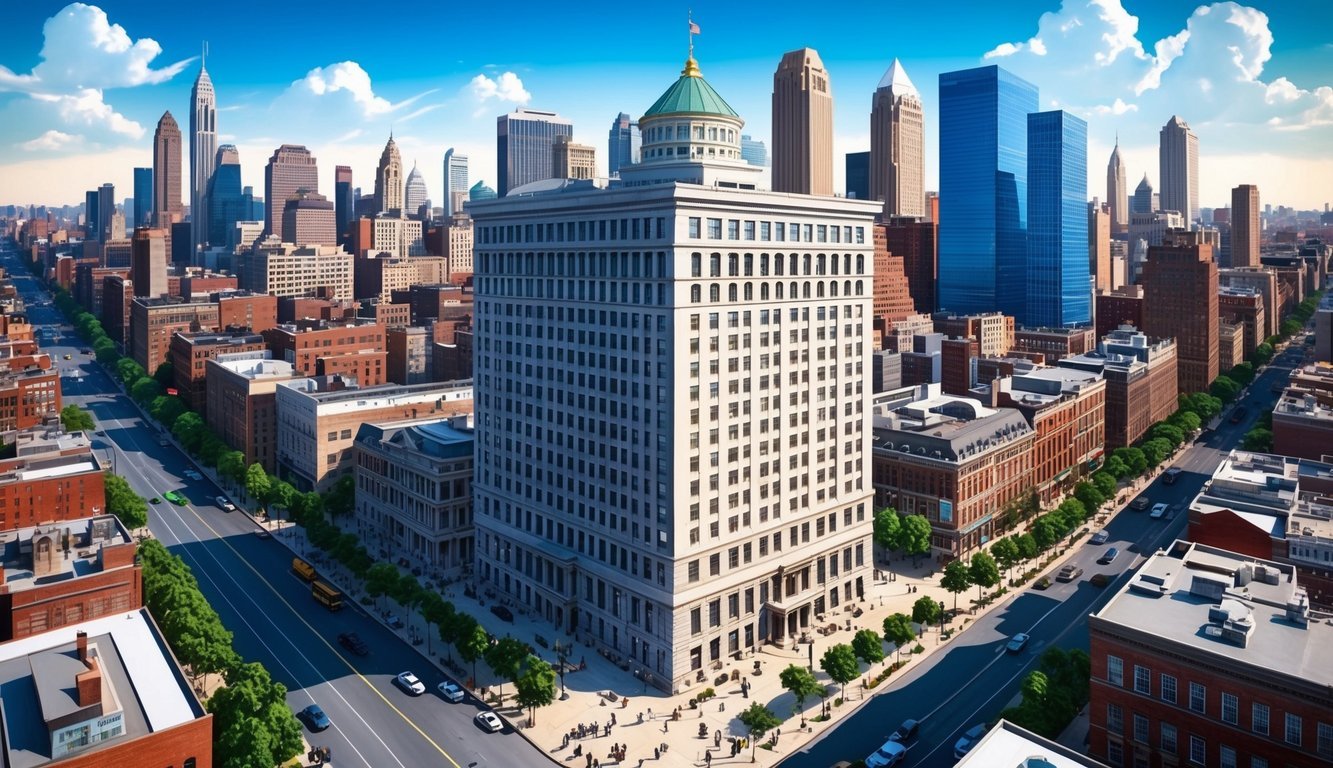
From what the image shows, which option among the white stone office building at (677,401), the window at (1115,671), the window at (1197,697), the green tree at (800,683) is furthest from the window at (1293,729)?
the white stone office building at (677,401)

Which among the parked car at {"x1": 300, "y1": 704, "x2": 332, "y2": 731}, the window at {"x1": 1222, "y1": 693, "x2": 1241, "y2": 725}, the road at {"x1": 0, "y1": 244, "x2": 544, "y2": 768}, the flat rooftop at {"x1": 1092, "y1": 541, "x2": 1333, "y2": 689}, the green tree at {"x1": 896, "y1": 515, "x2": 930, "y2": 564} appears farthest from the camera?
the green tree at {"x1": 896, "y1": 515, "x2": 930, "y2": 564}

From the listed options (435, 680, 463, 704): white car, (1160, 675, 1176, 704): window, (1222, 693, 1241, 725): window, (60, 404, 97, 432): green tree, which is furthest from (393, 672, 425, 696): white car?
(60, 404, 97, 432): green tree

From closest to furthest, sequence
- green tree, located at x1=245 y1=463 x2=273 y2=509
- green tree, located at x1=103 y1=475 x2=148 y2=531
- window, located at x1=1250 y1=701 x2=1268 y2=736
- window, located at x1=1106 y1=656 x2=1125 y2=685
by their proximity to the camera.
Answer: window, located at x1=1250 y1=701 x2=1268 y2=736
window, located at x1=1106 y1=656 x2=1125 y2=685
green tree, located at x1=103 y1=475 x2=148 y2=531
green tree, located at x1=245 y1=463 x2=273 y2=509

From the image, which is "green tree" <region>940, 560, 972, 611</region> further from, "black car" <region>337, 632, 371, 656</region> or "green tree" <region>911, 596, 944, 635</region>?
"black car" <region>337, 632, 371, 656</region>

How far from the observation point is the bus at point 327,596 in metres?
102

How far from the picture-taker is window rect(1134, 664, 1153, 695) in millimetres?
62812

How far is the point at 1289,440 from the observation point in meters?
130

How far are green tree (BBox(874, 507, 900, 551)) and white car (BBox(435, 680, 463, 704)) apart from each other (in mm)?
55399

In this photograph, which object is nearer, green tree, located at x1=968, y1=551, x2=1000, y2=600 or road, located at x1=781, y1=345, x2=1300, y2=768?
road, located at x1=781, y1=345, x2=1300, y2=768

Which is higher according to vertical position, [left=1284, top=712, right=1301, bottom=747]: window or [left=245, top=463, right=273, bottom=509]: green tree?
[left=245, top=463, right=273, bottom=509]: green tree

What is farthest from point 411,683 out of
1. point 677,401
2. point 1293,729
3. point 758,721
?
point 1293,729

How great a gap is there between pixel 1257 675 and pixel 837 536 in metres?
49.3

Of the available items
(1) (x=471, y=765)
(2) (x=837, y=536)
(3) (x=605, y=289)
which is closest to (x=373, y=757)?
(1) (x=471, y=765)

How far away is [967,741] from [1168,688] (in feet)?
52.8
